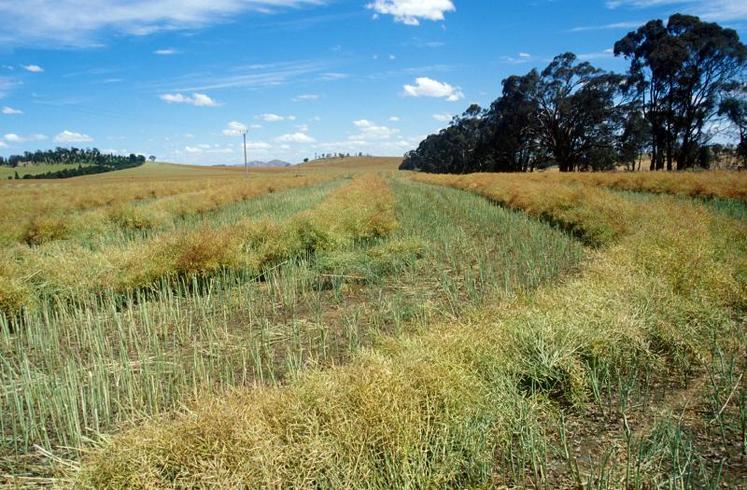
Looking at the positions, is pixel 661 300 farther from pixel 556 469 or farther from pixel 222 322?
pixel 222 322

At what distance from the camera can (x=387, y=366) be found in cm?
330

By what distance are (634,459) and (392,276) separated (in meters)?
5.07

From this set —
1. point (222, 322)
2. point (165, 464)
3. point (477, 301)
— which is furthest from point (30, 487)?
point (477, 301)

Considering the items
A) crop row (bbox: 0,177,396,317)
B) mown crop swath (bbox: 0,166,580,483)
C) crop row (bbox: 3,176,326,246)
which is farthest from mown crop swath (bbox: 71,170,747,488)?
crop row (bbox: 3,176,326,246)

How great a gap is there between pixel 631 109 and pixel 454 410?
4253 centimetres

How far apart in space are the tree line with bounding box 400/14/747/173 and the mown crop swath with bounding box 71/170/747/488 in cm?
3343

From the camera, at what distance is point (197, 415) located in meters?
2.80

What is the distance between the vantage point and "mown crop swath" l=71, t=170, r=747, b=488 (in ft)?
8.44

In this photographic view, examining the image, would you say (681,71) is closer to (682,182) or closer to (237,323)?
(682,182)

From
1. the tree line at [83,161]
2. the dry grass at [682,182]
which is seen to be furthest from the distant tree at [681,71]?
the tree line at [83,161]

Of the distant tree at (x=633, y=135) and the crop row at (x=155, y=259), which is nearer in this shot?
the crop row at (x=155, y=259)

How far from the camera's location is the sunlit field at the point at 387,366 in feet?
8.78

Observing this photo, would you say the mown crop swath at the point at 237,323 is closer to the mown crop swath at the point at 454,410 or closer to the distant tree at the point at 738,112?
the mown crop swath at the point at 454,410

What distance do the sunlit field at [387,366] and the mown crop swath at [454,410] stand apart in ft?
0.06
